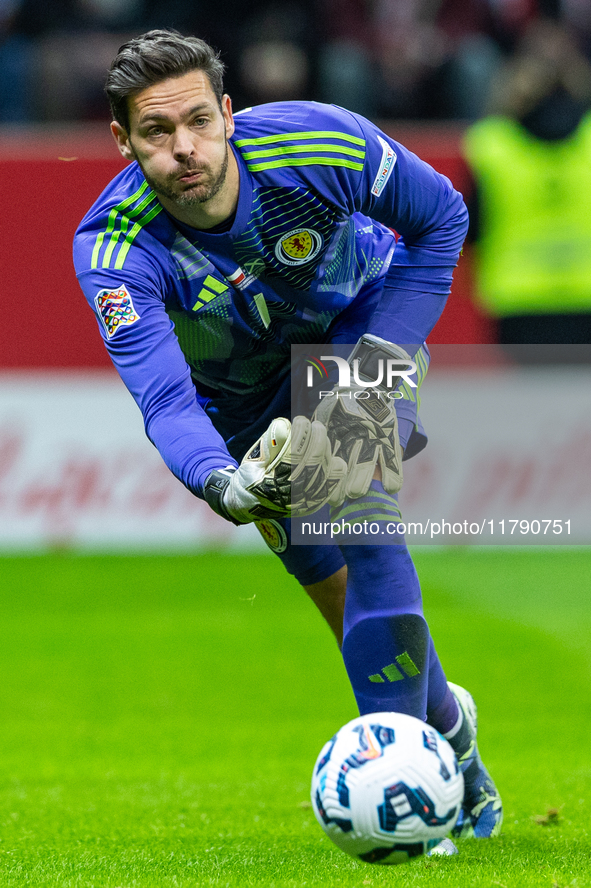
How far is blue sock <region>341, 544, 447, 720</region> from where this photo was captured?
4.00 meters

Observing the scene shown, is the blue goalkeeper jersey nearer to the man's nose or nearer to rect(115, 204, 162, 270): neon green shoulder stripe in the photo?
rect(115, 204, 162, 270): neon green shoulder stripe

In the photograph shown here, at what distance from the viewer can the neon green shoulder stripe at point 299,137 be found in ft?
13.6

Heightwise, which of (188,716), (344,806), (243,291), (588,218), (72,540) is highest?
(243,291)

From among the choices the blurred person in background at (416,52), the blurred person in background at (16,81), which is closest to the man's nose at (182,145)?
the blurred person in background at (416,52)

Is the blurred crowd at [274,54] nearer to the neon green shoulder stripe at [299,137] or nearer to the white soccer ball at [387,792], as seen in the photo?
the neon green shoulder stripe at [299,137]

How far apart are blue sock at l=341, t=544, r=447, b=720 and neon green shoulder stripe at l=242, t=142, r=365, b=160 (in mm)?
1265

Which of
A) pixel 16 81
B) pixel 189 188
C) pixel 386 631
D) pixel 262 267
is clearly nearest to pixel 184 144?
pixel 189 188

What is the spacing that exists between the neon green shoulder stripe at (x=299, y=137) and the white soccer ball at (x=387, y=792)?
1.86 meters

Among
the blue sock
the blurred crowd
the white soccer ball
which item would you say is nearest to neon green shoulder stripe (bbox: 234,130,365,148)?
the blue sock

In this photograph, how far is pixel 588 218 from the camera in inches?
404

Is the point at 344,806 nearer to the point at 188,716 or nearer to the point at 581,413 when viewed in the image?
the point at 188,716

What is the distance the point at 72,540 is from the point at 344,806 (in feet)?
23.2

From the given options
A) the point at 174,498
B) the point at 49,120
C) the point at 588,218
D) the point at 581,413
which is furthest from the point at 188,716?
the point at 49,120

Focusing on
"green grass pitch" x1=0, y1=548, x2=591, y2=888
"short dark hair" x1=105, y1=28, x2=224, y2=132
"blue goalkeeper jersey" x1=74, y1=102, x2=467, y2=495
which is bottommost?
"green grass pitch" x1=0, y1=548, x2=591, y2=888
